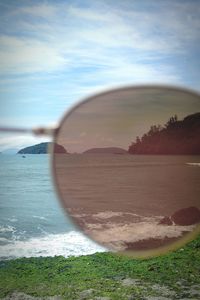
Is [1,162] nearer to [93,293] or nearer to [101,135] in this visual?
[93,293]

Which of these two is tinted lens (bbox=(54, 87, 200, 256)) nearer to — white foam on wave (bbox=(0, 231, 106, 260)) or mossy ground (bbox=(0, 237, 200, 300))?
mossy ground (bbox=(0, 237, 200, 300))

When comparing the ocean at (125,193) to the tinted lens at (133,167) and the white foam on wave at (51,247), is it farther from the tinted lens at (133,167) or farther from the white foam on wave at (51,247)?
the white foam on wave at (51,247)

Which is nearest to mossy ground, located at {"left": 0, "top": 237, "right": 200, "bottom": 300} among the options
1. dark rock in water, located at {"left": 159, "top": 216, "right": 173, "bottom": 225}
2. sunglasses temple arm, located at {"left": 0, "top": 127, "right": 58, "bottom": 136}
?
dark rock in water, located at {"left": 159, "top": 216, "right": 173, "bottom": 225}

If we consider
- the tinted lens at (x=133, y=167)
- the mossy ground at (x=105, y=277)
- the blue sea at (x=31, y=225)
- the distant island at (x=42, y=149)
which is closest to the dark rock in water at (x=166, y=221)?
the tinted lens at (x=133, y=167)

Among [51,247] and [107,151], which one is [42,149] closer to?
[107,151]

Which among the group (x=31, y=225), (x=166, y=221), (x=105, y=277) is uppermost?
(x=166, y=221)

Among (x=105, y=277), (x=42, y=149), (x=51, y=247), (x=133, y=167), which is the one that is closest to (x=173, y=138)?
(x=133, y=167)

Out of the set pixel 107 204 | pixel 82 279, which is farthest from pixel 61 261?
pixel 107 204
